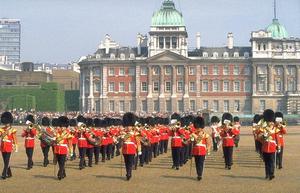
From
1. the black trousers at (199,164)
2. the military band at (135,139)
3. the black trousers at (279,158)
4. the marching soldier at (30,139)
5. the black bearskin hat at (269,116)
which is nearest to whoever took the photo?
the black trousers at (199,164)

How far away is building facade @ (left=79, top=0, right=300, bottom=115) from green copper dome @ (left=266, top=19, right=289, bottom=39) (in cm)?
928

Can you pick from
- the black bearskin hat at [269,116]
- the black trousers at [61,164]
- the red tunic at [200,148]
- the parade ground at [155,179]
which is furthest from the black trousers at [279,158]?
the black trousers at [61,164]

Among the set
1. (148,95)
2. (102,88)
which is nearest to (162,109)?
(148,95)

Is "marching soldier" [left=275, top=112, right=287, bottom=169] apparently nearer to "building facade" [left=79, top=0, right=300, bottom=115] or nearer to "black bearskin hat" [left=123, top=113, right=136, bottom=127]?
"black bearskin hat" [left=123, top=113, right=136, bottom=127]

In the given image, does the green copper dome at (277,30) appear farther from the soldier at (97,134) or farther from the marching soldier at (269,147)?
the marching soldier at (269,147)

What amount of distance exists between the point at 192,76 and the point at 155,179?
323 ft

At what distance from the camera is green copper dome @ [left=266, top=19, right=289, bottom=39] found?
432 feet

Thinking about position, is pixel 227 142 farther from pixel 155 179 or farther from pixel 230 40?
pixel 230 40

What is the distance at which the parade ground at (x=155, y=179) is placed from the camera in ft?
62.6

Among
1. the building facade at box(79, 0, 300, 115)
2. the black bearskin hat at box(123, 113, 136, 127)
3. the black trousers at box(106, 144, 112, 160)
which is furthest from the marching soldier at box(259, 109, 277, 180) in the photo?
the building facade at box(79, 0, 300, 115)

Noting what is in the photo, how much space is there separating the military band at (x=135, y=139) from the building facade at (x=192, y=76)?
83.5 m

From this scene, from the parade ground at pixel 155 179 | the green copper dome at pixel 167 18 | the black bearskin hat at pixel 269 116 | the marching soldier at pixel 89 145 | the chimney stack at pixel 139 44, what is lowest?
the parade ground at pixel 155 179

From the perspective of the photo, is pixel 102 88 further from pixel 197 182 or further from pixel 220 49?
pixel 197 182

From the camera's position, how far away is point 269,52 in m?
119
